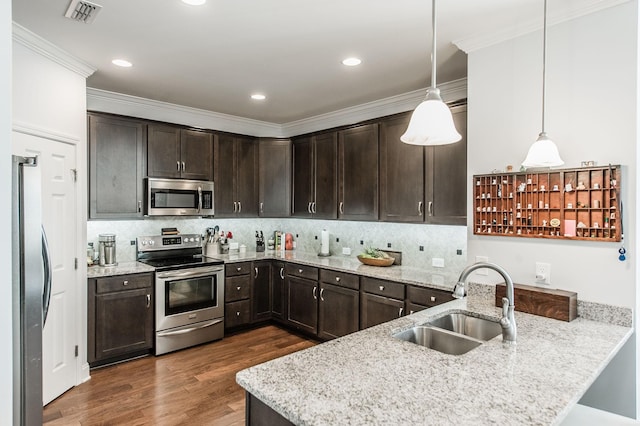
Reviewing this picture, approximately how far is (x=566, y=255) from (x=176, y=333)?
3.56 meters

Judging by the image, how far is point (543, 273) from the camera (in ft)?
7.86

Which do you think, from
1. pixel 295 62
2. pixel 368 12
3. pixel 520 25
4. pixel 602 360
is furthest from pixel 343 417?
pixel 295 62

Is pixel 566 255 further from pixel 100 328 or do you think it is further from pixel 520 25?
pixel 100 328

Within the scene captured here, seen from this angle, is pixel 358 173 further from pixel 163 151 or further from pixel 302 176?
pixel 163 151

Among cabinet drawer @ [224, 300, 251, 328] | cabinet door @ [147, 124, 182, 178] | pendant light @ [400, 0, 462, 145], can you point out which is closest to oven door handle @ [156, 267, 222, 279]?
cabinet drawer @ [224, 300, 251, 328]

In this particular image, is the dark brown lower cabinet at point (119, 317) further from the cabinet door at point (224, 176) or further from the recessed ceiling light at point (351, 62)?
the recessed ceiling light at point (351, 62)

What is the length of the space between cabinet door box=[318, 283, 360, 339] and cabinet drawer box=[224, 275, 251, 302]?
970 millimetres

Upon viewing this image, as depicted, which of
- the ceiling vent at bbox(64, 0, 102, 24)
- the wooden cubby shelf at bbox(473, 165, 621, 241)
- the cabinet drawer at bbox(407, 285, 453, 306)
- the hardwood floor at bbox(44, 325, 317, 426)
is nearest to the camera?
the wooden cubby shelf at bbox(473, 165, 621, 241)

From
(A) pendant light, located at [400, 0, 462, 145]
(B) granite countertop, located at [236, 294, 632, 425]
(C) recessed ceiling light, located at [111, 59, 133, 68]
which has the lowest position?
(B) granite countertop, located at [236, 294, 632, 425]

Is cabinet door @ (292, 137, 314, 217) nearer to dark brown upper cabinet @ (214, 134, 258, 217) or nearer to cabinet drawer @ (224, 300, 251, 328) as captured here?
dark brown upper cabinet @ (214, 134, 258, 217)

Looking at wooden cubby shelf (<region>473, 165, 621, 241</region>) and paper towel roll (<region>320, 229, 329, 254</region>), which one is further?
paper towel roll (<region>320, 229, 329, 254</region>)

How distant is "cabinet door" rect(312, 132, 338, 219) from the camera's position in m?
4.56

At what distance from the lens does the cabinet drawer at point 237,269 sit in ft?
14.7

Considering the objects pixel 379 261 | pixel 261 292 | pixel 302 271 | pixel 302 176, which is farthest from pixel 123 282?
pixel 379 261
